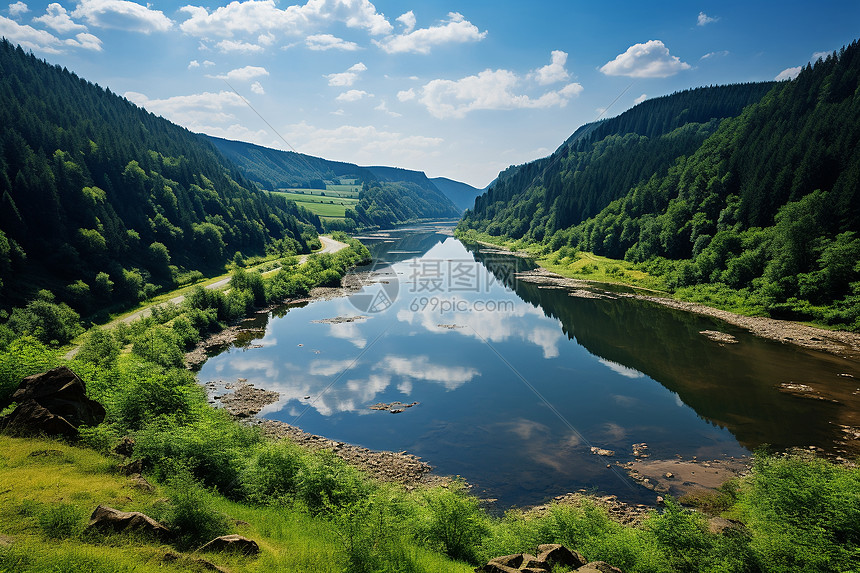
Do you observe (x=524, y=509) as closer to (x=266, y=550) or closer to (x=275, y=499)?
(x=275, y=499)

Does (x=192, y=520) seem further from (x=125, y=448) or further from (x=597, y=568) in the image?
(x=597, y=568)

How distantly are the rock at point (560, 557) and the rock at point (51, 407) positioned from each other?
17.5 metres

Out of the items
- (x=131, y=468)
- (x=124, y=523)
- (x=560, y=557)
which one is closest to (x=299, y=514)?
(x=124, y=523)

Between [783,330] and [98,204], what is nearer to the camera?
[783,330]

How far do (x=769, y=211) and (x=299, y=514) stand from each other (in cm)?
7279

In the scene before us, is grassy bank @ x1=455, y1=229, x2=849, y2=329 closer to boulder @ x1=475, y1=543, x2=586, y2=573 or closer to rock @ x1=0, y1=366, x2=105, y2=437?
boulder @ x1=475, y1=543, x2=586, y2=573

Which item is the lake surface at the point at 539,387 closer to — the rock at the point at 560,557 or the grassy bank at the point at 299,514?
the grassy bank at the point at 299,514

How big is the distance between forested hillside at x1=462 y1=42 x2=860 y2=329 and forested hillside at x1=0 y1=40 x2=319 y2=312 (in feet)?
262

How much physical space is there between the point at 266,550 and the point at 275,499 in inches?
182

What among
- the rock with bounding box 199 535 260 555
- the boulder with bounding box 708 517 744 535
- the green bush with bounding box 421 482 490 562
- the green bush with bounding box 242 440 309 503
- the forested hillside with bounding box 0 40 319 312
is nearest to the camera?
the rock with bounding box 199 535 260 555

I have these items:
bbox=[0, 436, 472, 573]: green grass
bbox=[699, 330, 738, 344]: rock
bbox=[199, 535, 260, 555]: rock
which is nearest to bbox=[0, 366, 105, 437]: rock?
bbox=[0, 436, 472, 573]: green grass

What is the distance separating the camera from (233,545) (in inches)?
442

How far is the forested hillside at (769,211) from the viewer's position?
4825 cm

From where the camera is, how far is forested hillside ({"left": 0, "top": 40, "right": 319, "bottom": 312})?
50.4m
